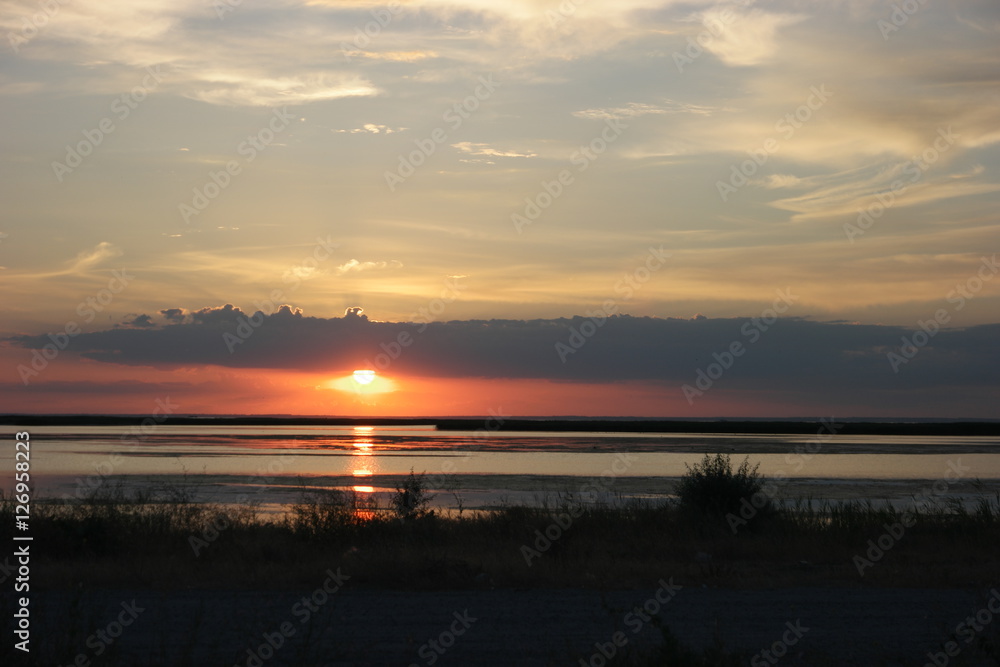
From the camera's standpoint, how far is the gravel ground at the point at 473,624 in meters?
9.48

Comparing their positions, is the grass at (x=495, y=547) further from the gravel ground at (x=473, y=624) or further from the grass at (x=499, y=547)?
the gravel ground at (x=473, y=624)

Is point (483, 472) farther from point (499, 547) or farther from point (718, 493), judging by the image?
point (499, 547)

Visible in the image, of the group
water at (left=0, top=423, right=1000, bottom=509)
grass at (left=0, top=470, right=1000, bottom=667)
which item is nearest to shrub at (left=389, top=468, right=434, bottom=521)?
grass at (left=0, top=470, right=1000, bottom=667)

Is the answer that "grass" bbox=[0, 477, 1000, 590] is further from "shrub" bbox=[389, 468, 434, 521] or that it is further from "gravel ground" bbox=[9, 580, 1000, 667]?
"gravel ground" bbox=[9, 580, 1000, 667]

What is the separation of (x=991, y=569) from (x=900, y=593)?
11.3 feet

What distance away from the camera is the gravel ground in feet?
31.1

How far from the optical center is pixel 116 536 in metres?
17.3

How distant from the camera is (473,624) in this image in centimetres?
1135

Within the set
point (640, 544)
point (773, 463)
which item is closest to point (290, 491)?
point (640, 544)

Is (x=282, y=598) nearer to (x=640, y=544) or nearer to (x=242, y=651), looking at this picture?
(x=242, y=651)

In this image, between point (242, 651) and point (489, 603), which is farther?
point (489, 603)

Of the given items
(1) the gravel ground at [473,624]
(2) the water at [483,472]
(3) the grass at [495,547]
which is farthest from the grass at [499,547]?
(2) the water at [483,472]

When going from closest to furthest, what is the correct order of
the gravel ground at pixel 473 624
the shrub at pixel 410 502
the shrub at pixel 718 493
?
the gravel ground at pixel 473 624
the shrub at pixel 410 502
the shrub at pixel 718 493

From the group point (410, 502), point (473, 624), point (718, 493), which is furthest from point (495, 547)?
point (718, 493)
